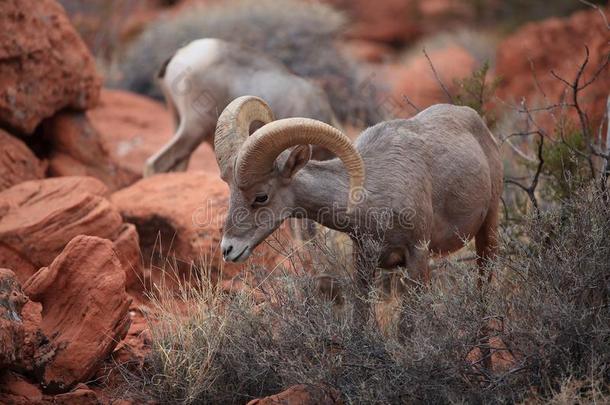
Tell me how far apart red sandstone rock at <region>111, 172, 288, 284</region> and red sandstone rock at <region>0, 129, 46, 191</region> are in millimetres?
986

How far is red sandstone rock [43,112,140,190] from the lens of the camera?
10008mm

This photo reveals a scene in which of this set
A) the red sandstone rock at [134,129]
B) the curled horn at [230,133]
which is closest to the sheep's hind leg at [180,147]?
the red sandstone rock at [134,129]

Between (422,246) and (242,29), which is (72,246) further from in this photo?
(242,29)

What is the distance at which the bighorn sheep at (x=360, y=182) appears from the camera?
238 inches

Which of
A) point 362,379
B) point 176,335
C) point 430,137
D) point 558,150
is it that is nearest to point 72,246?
point 176,335

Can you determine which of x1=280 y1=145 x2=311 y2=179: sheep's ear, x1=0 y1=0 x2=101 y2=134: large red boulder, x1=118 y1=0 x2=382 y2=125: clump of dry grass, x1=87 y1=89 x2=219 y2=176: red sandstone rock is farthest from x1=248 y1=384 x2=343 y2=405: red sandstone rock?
x1=118 y1=0 x2=382 y2=125: clump of dry grass

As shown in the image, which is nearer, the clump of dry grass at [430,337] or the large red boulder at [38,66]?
the clump of dry grass at [430,337]

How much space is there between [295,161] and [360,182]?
19.5 inches

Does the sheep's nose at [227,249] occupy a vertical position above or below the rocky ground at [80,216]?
above

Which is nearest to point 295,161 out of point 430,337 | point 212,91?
point 430,337

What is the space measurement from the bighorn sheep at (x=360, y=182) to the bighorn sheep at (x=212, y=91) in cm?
278

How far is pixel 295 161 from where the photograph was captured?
6305 mm

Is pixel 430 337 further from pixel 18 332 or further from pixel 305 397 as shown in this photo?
pixel 18 332

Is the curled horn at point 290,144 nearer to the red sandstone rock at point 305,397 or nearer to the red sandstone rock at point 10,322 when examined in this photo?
the red sandstone rock at point 305,397
